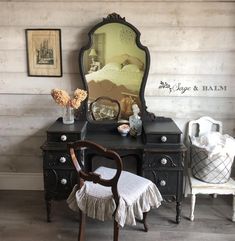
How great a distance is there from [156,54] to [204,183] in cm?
115

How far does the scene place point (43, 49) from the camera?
9.18 ft

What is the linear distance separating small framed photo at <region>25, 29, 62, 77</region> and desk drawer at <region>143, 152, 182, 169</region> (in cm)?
109

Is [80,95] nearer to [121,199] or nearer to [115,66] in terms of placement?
[115,66]

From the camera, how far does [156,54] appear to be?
9.09ft

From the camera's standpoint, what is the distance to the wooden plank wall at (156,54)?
2699 mm

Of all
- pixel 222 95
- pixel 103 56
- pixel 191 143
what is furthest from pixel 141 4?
pixel 191 143

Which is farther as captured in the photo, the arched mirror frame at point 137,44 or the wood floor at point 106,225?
the arched mirror frame at point 137,44

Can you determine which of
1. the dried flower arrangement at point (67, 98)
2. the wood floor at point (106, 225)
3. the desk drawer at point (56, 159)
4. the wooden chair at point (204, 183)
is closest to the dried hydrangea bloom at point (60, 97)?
the dried flower arrangement at point (67, 98)

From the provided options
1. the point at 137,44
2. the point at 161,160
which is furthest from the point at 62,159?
the point at 137,44

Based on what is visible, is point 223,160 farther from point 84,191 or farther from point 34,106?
point 34,106

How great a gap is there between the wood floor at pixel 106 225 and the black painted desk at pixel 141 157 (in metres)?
0.13

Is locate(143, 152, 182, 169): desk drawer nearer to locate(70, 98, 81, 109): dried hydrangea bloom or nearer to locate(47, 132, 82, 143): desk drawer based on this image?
locate(47, 132, 82, 143): desk drawer

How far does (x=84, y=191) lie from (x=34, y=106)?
1130mm

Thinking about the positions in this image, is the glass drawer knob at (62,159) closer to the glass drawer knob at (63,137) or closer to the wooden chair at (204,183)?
the glass drawer knob at (63,137)
